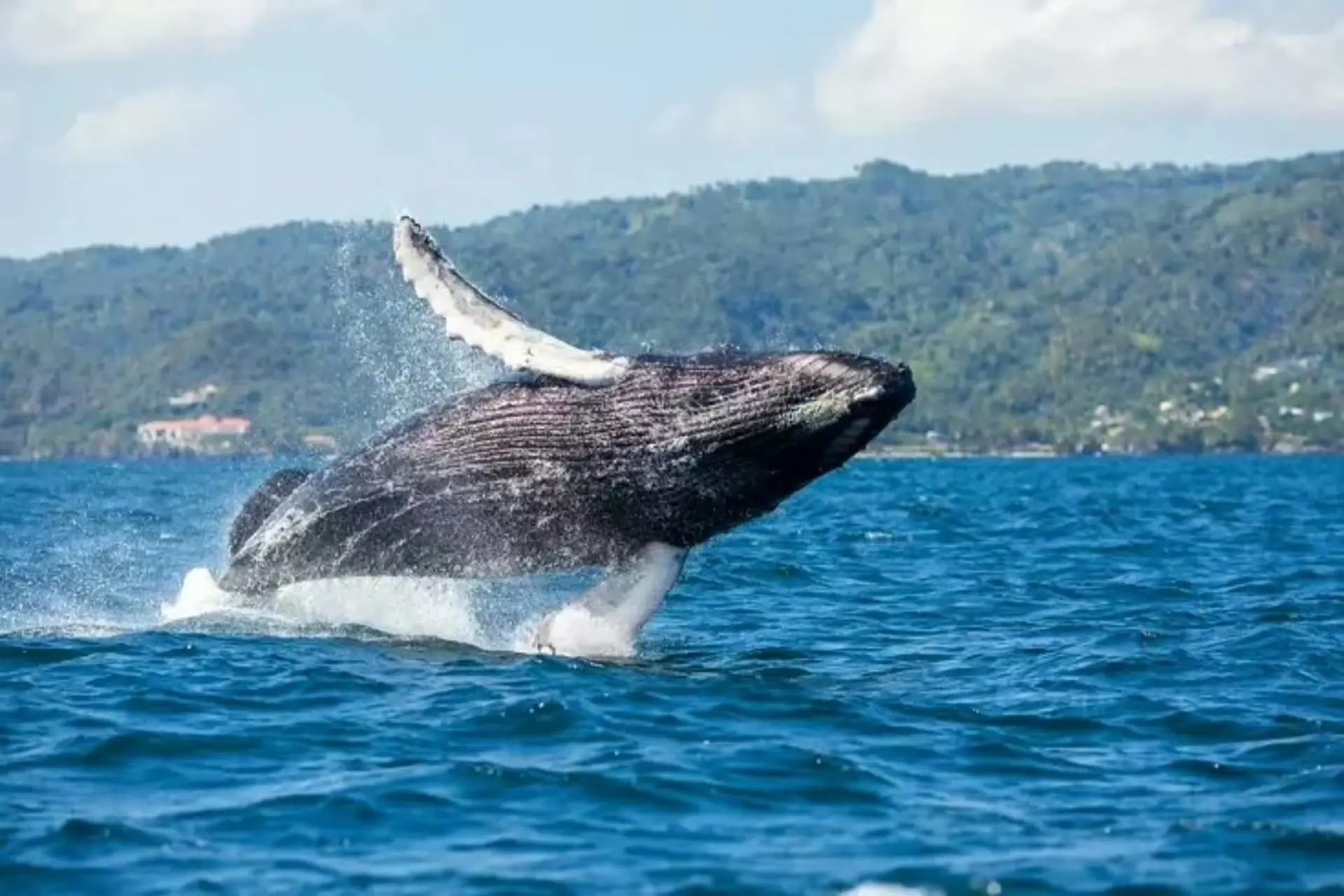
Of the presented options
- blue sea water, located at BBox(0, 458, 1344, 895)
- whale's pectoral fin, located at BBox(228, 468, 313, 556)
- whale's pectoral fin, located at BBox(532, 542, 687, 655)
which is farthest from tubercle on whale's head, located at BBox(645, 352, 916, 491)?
whale's pectoral fin, located at BBox(228, 468, 313, 556)

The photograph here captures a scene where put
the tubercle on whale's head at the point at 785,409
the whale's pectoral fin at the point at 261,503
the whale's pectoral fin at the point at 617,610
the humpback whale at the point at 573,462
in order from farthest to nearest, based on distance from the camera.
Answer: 1. the whale's pectoral fin at the point at 261,503
2. the whale's pectoral fin at the point at 617,610
3. the humpback whale at the point at 573,462
4. the tubercle on whale's head at the point at 785,409

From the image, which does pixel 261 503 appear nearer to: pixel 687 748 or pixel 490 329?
pixel 490 329

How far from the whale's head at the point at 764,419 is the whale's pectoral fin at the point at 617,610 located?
0.49 metres

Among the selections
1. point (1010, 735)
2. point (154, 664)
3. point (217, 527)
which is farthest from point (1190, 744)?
point (217, 527)

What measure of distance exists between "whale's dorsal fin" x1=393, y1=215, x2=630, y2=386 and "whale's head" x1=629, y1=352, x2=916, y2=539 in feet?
1.53

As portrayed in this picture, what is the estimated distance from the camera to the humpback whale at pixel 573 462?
1338cm

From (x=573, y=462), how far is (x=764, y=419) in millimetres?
1309

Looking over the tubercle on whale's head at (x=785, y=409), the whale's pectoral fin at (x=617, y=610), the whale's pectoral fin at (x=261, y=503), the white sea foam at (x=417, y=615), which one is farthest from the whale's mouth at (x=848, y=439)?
the whale's pectoral fin at (x=261, y=503)

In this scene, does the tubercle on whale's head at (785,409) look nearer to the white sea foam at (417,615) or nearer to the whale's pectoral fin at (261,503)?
the white sea foam at (417,615)

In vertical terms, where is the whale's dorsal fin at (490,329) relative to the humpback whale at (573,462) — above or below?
above

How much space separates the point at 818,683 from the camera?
555 inches

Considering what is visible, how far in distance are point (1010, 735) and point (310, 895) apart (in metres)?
4.72

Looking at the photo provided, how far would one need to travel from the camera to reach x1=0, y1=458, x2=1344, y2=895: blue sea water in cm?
951

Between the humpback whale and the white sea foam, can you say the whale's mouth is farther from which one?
the white sea foam
